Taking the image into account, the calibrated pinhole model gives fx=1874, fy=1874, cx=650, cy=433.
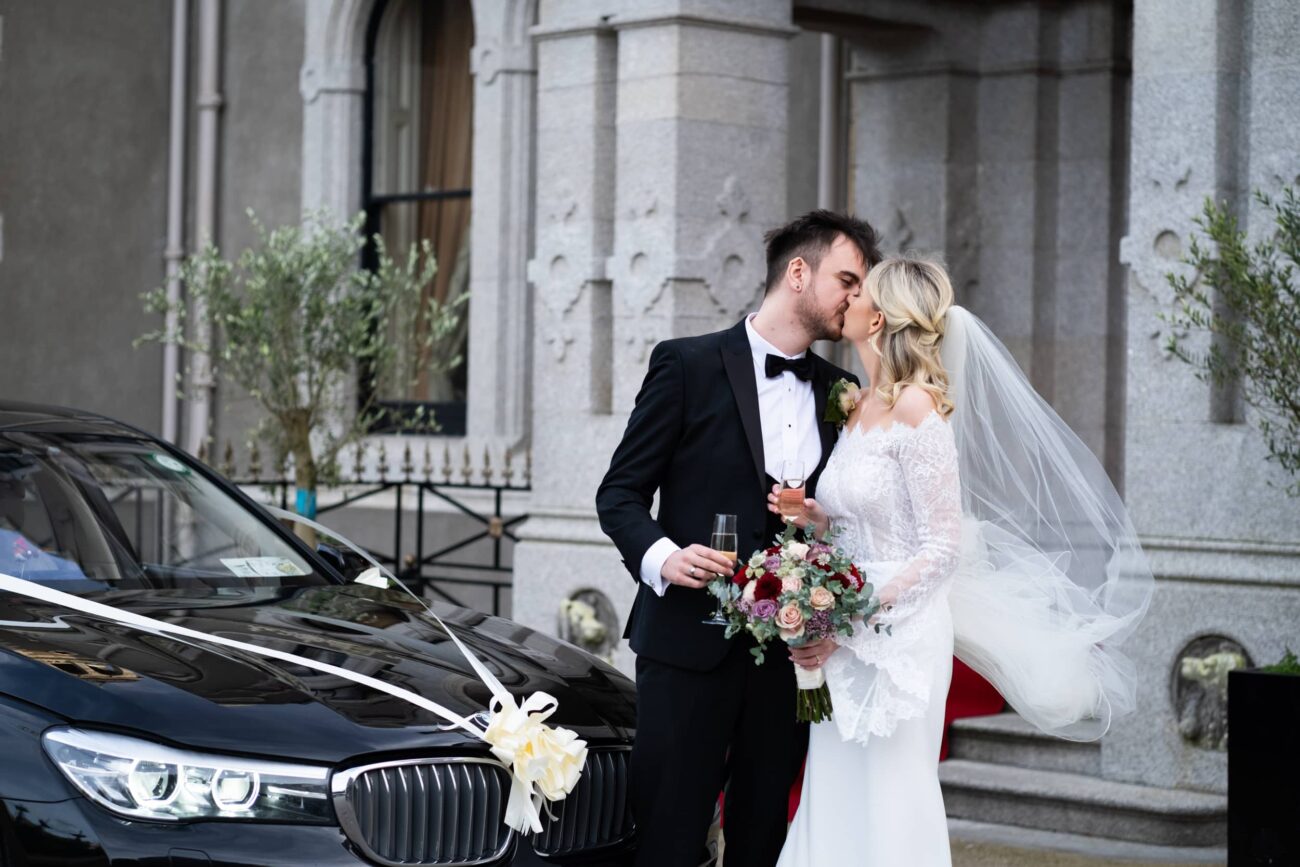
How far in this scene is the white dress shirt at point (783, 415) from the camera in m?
5.06

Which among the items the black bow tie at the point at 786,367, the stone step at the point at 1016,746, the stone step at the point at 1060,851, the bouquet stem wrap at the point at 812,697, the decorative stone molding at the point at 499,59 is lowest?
the stone step at the point at 1060,851

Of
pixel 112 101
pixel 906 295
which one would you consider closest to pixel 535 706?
pixel 906 295

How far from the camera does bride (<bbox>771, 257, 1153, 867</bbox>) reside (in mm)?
4789

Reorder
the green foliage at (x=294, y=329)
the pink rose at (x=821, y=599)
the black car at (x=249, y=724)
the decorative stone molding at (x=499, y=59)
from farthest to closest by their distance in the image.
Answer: the decorative stone molding at (x=499, y=59)
the green foliage at (x=294, y=329)
the pink rose at (x=821, y=599)
the black car at (x=249, y=724)

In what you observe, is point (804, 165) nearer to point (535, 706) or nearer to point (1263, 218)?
point (1263, 218)

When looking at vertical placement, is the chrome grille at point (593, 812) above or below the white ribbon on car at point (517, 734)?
below

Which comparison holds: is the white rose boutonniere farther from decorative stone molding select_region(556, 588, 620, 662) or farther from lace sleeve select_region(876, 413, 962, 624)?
decorative stone molding select_region(556, 588, 620, 662)

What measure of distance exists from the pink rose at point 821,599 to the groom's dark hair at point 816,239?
99cm

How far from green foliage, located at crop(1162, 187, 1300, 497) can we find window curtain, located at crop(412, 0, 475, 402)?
26.0ft

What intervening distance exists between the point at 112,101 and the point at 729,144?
9.62 metres

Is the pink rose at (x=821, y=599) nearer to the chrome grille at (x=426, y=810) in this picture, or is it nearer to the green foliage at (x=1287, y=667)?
the chrome grille at (x=426, y=810)

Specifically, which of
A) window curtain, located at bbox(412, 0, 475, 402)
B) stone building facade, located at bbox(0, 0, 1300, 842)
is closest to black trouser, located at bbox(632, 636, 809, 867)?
stone building facade, located at bbox(0, 0, 1300, 842)

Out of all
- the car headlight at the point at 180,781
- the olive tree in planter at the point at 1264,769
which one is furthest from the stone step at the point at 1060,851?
the car headlight at the point at 180,781

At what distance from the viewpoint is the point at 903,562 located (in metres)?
4.85
